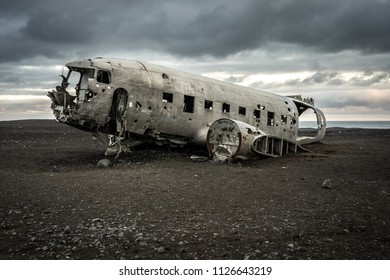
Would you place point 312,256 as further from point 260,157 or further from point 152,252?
point 260,157

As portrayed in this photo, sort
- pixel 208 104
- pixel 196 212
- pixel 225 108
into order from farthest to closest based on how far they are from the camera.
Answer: pixel 225 108 → pixel 208 104 → pixel 196 212

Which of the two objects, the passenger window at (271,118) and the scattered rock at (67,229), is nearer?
the scattered rock at (67,229)

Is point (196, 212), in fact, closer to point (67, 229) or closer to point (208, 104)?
point (67, 229)

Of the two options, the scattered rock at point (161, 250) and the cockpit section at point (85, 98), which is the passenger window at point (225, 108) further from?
the scattered rock at point (161, 250)

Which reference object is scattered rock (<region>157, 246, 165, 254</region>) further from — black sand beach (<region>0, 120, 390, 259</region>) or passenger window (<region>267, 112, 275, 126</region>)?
passenger window (<region>267, 112, 275, 126</region>)

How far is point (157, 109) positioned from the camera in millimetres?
14859

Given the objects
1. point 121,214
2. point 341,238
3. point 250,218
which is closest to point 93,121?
point 121,214

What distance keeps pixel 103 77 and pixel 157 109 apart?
245cm

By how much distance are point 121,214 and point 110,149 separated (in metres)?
9.00

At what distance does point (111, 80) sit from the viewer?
13.9 metres

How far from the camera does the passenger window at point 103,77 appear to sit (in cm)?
1382

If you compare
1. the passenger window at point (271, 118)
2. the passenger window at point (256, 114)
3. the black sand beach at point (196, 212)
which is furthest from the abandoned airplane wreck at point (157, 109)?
the passenger window at point (271, 118)

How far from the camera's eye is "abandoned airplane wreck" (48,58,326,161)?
1376 cm

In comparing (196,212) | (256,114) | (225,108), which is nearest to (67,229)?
(196,212)
